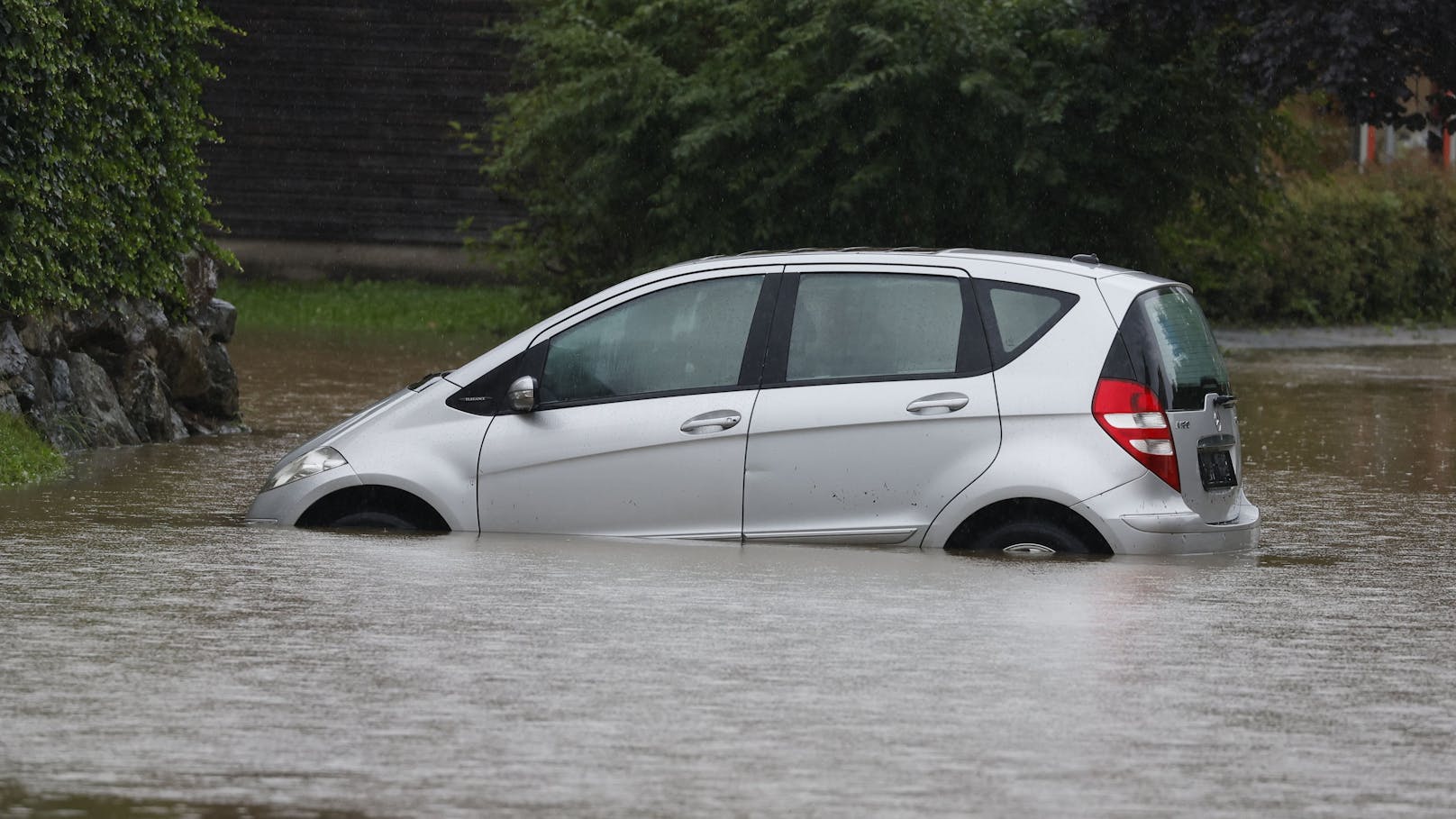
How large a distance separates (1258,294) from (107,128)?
1831 centimetres

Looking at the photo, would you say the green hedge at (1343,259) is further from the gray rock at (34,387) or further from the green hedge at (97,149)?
the gray rock at (34,387)

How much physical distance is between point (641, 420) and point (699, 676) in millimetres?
2555

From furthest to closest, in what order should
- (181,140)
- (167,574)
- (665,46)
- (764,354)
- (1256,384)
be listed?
(665,46) → (1256,384) → (181,140) → (764,354) → (167,574)

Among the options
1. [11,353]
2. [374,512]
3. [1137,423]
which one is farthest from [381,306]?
[1137,423]

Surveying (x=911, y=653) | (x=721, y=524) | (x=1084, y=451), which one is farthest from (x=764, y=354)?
(x=911, y=653)

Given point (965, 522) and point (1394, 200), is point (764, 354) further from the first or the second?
point (1394, 200)

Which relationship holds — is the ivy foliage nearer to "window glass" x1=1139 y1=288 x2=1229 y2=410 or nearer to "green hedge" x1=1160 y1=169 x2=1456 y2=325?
"green hedge" x1=1160 y1=169 x2=1456 y2=325

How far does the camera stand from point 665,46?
25359 millimetres

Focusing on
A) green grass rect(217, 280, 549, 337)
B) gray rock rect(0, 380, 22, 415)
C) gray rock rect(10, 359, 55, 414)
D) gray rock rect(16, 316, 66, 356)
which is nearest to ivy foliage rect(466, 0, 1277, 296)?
green grass rect(217, 280, 549, 337)

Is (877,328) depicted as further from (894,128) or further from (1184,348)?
(894,128)

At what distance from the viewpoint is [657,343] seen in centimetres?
969

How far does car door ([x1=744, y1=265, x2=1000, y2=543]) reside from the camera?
923 centimetres

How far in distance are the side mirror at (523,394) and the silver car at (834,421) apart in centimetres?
1

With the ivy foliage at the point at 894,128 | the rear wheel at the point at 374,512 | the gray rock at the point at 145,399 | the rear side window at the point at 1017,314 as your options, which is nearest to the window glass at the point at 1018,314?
the rear side window at the point at 1017,314
